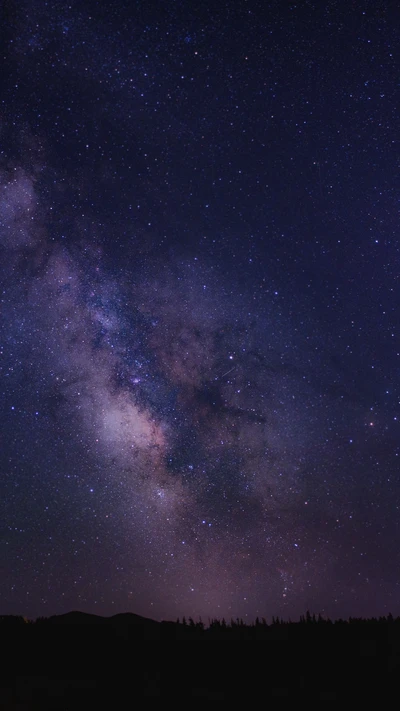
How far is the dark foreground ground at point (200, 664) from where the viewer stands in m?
7.70

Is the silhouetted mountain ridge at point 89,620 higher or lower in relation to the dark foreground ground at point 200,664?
higher

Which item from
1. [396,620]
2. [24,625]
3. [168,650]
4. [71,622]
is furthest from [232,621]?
[24,625]

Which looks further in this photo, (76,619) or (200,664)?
(76,619)

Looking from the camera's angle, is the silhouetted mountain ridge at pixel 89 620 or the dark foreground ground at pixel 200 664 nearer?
the dark foreground ground at pixel 200 664

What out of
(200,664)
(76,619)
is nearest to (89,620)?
(76,619)

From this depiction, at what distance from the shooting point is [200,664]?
939cm

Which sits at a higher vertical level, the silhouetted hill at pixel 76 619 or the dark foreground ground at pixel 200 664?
the silhouetted hill at pixel 76 619

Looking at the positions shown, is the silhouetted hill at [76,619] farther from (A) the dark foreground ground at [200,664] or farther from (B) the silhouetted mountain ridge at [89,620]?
(A) the dark foreground ground at [200,664]

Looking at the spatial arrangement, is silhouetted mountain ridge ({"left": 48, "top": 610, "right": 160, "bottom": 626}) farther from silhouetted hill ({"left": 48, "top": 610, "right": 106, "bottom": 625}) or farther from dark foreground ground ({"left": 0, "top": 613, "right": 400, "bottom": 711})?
dark foreground ground ({"left": 0, "top": 613, "right": 400, "bottom": 711})

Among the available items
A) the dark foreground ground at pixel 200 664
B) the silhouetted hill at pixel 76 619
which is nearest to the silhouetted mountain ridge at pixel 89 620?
the silhouetted hill at pixel 76 619

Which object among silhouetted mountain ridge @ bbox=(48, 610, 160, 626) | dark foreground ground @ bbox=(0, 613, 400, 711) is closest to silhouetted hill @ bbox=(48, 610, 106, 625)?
silhouetted mountain ridge @ bbox=(48, 610, 160, 626)

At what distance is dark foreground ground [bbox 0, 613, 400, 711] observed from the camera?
303 inches

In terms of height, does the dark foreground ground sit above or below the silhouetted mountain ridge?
below

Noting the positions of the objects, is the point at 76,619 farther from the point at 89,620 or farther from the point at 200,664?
the point at 200,664
